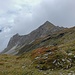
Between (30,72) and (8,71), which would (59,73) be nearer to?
(30,72)

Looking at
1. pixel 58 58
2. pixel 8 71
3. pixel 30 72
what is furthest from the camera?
pixel 58 58

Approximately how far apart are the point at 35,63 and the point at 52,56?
3242mm

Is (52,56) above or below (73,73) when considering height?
above

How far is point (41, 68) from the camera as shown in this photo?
37.7 m

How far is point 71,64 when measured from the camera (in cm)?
3750

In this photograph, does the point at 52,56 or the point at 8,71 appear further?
the point at 52,56

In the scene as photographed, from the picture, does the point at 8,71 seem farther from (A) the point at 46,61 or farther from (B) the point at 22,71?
(A) the point at 46,61

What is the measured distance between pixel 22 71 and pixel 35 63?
17.5 feet

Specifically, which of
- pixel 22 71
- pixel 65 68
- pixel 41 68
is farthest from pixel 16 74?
pixel 65 68


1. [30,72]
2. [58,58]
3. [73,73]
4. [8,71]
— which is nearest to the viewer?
[73,73]

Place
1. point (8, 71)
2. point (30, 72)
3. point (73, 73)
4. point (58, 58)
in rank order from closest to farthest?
point (73, 73) < point (30, 72) < point (8, 71) < point (58, 58)

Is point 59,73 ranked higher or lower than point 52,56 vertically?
lower

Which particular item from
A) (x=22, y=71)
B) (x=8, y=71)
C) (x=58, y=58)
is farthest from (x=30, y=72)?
(x=58, y=58)

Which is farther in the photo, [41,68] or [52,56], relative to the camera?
[52,56]
